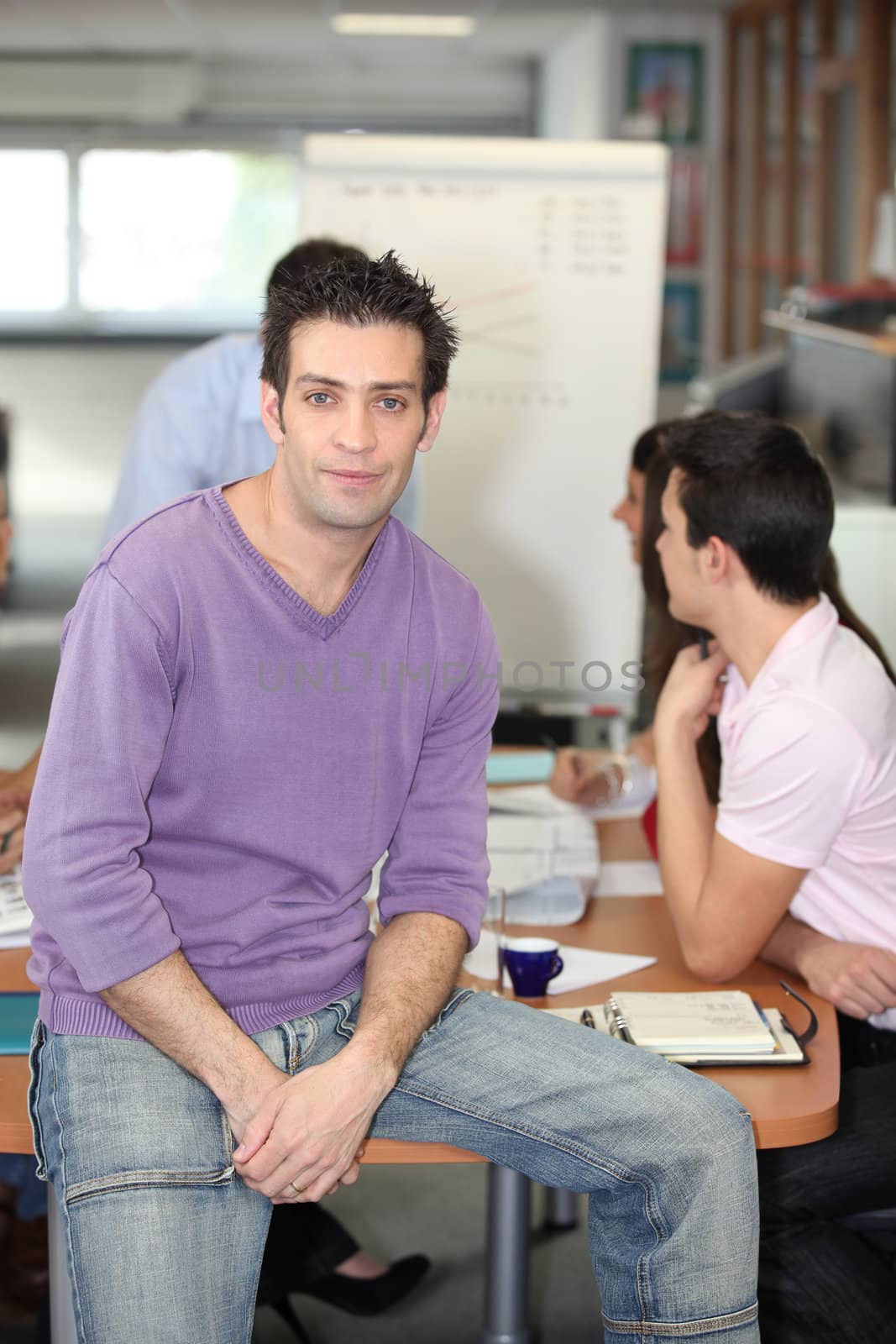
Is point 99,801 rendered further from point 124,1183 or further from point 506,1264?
point 506,1264

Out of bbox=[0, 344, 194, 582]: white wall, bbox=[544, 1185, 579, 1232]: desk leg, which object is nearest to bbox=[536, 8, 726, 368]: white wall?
bbox=[0, 344, 194, 582]: white wall

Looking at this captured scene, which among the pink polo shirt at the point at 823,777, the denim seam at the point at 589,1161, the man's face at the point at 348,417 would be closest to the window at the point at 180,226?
the pink polo shirt at the point at 823,777

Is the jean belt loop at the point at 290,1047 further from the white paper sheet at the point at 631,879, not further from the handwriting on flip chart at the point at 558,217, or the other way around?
the handwriting on flip chart at the point at 558,217

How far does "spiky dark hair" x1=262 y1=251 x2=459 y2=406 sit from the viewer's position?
128 cm

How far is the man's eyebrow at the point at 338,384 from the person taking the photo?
128cm

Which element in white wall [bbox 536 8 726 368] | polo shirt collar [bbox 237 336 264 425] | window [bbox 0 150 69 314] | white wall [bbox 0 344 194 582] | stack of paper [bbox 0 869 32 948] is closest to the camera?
stack of paper [bbox 0 869 32 948]

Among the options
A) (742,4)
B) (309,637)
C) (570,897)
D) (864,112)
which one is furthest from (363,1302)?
(742,4)

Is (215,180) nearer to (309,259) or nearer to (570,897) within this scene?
(309,259)

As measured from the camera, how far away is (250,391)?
2504mm

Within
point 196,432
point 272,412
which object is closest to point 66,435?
point 196,432

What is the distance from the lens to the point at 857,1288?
150cm

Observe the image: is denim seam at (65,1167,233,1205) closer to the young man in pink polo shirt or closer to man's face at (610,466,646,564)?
the young man in pink polo shirt

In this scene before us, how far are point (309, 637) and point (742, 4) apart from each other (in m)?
7.19

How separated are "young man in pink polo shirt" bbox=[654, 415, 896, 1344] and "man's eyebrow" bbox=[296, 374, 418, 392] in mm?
485
